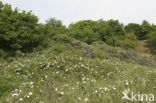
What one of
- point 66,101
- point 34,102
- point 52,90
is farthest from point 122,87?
point 34,102

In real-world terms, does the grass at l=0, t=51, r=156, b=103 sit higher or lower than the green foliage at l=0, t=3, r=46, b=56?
lower

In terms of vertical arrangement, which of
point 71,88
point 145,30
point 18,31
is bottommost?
point 71,88

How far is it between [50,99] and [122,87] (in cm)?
169

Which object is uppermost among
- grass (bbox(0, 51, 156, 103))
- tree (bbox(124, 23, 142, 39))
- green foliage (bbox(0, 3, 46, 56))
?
tree (bbox(124, 23, 142, 39))

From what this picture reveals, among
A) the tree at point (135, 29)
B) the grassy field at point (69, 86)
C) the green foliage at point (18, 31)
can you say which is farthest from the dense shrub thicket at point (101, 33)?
the grassy field at point (69, 86)

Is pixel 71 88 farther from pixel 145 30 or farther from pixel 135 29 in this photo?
pixel 145 30

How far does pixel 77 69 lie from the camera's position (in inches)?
229

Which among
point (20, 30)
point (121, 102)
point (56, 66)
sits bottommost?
point (121, 102)

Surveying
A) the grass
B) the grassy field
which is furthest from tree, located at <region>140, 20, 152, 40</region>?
the grass

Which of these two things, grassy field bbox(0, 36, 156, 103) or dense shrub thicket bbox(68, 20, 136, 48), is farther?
dense shrub thicket bbox(68, 20, 136, 48)

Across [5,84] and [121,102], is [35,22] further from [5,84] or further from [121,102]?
[121,102]

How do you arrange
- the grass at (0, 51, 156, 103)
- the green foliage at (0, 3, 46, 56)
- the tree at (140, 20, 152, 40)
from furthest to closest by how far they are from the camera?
the tree at (140, 20, 152, 40) < the green foliage at (0, 3, 46, 56) < the grass at (0, 51, 156, 103)

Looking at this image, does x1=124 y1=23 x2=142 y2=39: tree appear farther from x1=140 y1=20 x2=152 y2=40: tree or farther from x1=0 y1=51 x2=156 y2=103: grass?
x1=0 y1=51 x2=156 y2=103: grass

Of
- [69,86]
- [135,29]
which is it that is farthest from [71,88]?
[135,29]
